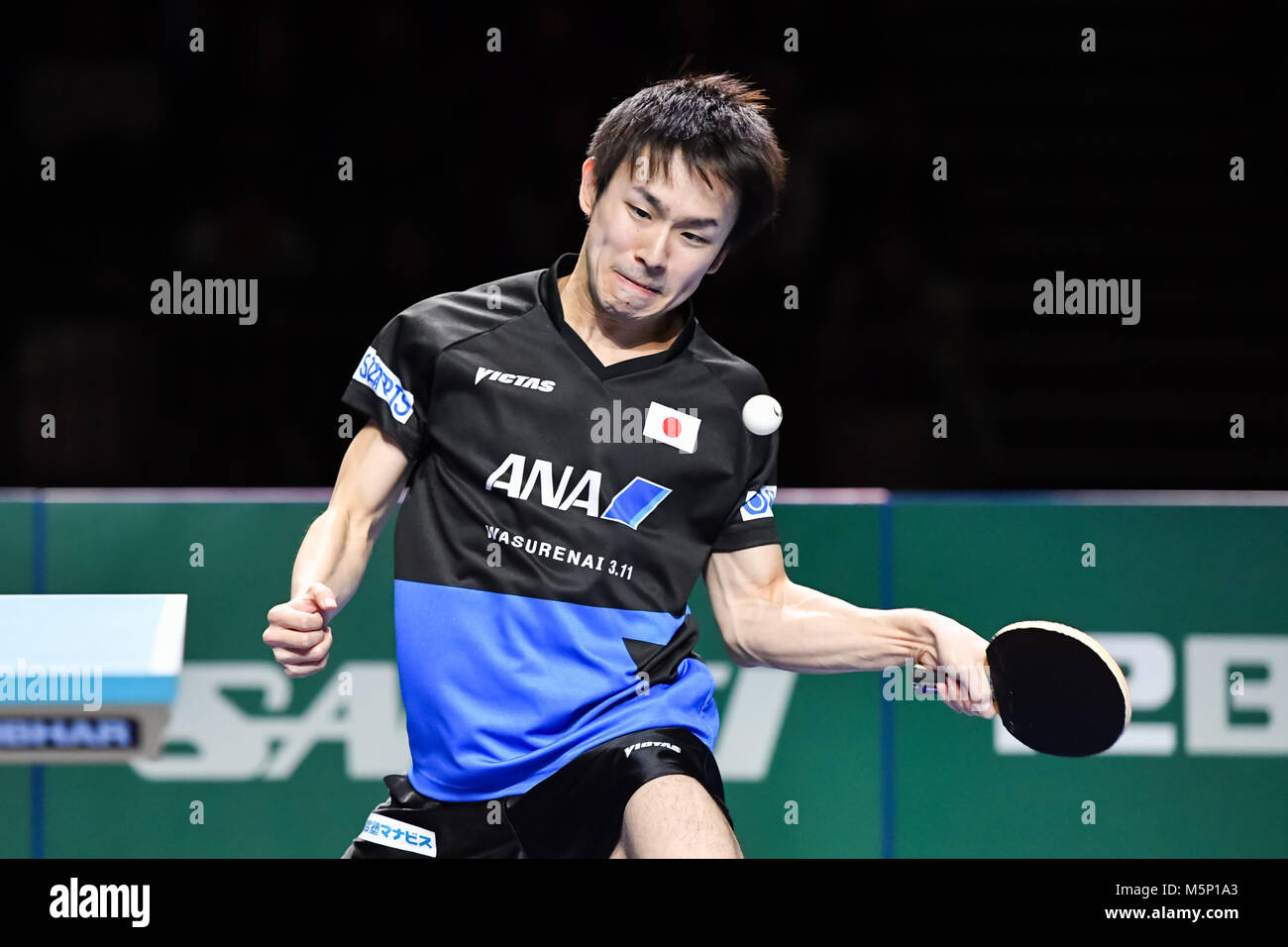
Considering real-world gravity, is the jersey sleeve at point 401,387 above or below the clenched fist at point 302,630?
above

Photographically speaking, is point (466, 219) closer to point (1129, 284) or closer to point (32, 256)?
point (32, 256)

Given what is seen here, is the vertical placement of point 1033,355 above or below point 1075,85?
below

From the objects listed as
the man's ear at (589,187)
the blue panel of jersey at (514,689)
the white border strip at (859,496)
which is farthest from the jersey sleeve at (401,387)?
the white border strip at (859,496)

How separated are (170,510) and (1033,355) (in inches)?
128

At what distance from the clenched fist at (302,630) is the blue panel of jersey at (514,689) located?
1.20 feet

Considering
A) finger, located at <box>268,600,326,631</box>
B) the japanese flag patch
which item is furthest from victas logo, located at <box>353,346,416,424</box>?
finger, located at <box>268,600,326,631</box>

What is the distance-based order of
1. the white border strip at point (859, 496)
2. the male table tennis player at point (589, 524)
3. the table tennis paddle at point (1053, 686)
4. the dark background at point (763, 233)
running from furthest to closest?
the dark background at point (763, 233) → the white border strip at point (859, 496) → the male table tennis player at point (589, 524) → the table tennis paddle at point (1053, 686)

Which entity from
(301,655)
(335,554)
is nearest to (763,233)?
(335,554)

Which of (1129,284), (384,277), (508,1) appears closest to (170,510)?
(384,277)

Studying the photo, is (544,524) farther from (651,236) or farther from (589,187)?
(589,187)

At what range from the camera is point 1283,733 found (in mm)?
4820

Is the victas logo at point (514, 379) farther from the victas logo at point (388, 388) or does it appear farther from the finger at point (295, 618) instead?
the finger at point (295, 618)

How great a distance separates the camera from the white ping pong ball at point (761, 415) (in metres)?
3.60

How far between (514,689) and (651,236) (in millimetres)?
1010
